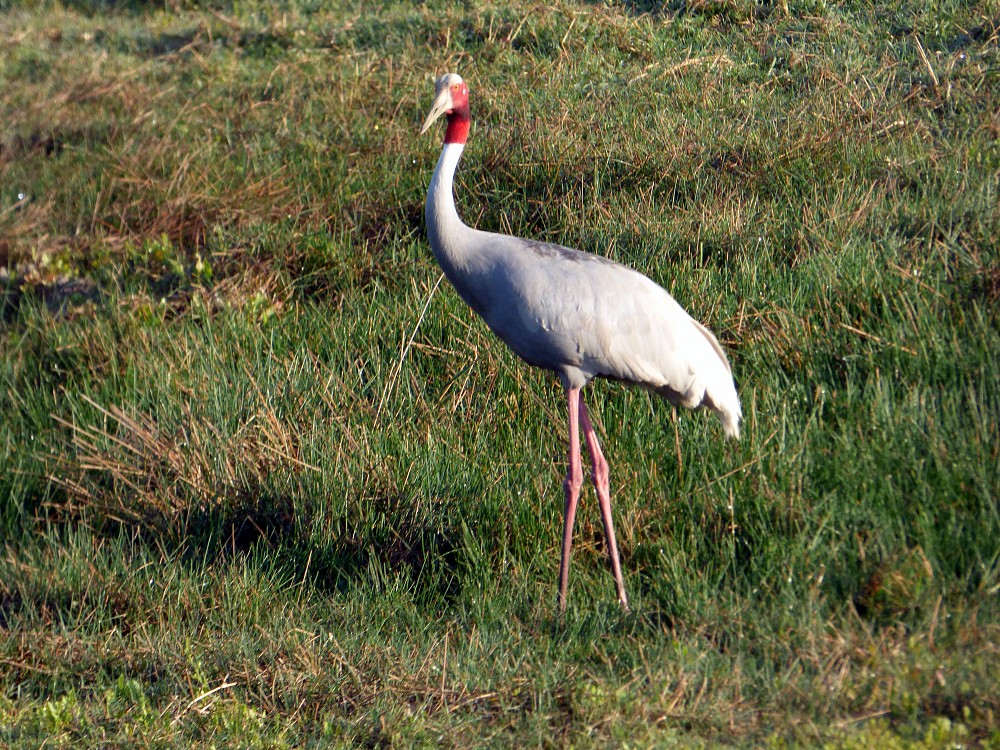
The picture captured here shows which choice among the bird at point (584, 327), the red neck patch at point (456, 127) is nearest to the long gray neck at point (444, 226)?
the bird at point (584, 327)

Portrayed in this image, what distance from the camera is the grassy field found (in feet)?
11.6

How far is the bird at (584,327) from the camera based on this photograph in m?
4.25

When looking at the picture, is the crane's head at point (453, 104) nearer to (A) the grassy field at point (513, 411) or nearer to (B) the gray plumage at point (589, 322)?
Result: (B) the gray plumage at point (589, 322)

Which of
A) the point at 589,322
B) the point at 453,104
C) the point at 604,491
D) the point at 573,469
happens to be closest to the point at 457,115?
the point at 453,104

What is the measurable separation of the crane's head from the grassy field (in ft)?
3.19

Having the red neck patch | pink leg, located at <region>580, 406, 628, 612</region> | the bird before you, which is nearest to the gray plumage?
the bird

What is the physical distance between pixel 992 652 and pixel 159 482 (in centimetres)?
343

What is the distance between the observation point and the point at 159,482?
5.11 metres

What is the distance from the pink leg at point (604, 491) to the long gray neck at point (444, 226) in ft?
2.47

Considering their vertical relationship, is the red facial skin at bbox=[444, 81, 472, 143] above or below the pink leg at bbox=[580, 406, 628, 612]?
above

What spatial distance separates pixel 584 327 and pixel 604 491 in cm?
61

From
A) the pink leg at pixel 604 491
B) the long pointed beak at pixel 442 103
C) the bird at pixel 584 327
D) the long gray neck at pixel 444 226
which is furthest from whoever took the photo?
the long pointed beak at pixel 442 103

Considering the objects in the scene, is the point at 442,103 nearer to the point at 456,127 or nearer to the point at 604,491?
the point at 456,127

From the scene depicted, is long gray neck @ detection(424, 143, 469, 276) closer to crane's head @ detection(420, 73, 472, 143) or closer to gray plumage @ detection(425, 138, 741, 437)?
gray plumage @ detection(425, 138, 741, 437)
